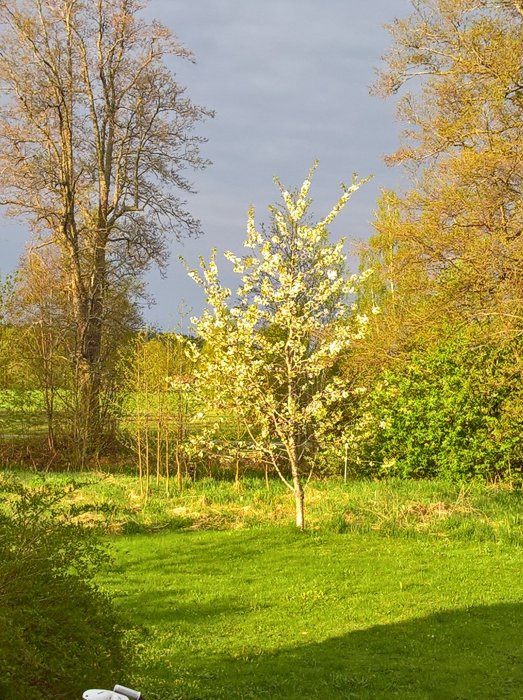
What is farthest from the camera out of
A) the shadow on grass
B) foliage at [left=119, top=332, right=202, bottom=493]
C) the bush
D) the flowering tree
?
foliage at [left=119, top=332, right=202, bottom=493]

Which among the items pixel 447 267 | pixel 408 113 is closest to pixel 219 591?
pixel 447 267

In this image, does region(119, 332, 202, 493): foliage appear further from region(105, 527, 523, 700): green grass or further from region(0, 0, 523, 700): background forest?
region(105, 527, 523, 700): green grass

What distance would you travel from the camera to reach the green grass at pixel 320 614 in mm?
5582

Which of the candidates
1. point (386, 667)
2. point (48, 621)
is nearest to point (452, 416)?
point (386, 667)

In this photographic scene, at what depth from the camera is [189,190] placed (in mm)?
22750

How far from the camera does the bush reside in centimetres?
351

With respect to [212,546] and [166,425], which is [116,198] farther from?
[212,546]

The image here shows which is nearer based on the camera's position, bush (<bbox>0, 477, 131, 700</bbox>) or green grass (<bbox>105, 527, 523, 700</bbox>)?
bush (<bbox>0, 477, 131, 700</bbox>)

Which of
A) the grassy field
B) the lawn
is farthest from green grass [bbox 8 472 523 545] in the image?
the lawn

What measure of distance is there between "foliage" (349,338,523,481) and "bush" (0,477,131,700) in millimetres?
11295

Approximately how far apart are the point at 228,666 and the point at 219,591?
224 cm

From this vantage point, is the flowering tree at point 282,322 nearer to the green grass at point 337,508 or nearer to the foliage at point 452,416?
the green grass at point 337,508

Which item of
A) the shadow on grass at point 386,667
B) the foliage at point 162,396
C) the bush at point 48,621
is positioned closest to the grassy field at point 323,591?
the shadow on grass at point 386,667

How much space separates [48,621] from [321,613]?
4.21 metres
